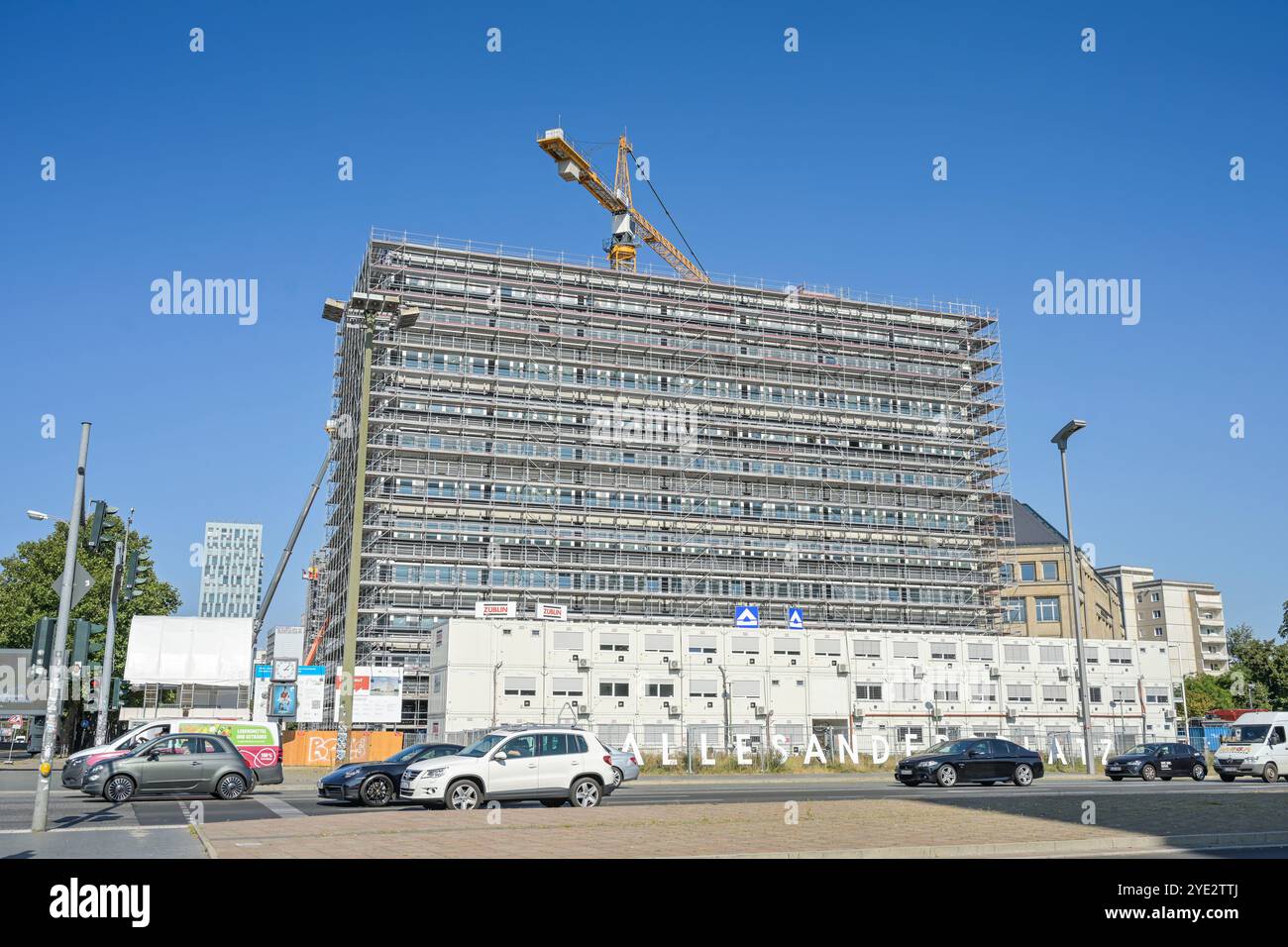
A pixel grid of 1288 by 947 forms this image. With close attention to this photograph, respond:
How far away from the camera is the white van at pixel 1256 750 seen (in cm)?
3300

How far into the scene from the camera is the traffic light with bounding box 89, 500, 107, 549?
22.4 m

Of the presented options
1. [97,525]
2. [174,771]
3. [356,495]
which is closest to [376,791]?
[174,771]

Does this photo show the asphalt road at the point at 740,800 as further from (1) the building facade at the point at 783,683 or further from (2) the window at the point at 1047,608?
(2) the window at the point at 1047,608

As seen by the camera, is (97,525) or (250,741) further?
(250,741)

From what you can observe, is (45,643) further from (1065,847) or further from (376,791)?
(1065,847)

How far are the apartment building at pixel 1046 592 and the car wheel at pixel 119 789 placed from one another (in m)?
78.4

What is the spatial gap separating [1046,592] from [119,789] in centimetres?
8466

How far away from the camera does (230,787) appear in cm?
2391

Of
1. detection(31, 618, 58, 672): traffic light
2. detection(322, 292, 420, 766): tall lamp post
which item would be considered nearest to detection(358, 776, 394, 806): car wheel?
detection(31, 618, 58, 672): traffic light

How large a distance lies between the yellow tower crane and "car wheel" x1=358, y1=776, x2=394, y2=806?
237ft

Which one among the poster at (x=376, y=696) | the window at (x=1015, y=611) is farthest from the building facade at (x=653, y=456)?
the poster at (x=376, y=696)
